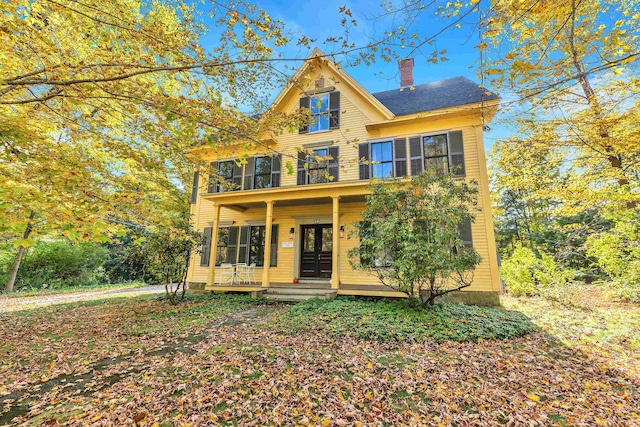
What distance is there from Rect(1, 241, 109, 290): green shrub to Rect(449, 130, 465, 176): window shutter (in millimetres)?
17887

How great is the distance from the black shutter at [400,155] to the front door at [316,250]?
3.25 m

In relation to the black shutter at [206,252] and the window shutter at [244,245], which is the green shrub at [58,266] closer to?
the black shutter at [206,252]

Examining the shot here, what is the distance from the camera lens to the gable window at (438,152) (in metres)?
8.95

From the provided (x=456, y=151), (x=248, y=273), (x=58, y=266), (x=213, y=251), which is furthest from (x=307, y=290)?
(x=58, y=266)

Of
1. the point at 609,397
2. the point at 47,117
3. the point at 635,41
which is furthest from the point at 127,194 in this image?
the point at 635,41

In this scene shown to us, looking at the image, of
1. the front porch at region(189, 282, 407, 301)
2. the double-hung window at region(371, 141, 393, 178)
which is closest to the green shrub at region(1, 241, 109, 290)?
the front porch at region(189, 282, 407, 301)

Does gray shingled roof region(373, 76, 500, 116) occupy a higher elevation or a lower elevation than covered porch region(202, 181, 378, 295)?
higher

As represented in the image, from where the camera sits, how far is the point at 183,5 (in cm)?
430

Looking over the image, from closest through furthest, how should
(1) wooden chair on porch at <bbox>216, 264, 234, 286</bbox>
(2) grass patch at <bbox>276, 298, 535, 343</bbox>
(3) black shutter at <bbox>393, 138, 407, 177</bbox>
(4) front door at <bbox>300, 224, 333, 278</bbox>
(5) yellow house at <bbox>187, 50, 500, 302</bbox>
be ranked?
(2) grass patch at <bbox>276, 298, 535, 343</bbox>
(5) yellow house at <bbox>187, 50, 500, 302</bbox>
(3) black shutter at <bbox>393, 138, 407, 177</bbox>
(4) front door at <bbox>300, 224, 333, 278</bbox>
(1) wooden chair on porch at <bbox>216, 264, 234, 286</bbox>

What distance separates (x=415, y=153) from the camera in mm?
9477

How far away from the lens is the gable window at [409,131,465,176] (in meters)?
8.95

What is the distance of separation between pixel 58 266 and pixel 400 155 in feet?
60.7

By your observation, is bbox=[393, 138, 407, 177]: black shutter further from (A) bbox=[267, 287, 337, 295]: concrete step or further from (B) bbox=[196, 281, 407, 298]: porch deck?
(A) bbox=[267, 287, 337, 295]: concrete step

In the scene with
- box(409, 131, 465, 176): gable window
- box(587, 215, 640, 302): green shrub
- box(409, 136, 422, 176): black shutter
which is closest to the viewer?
box(587, 215, 640, 302): green shrub
